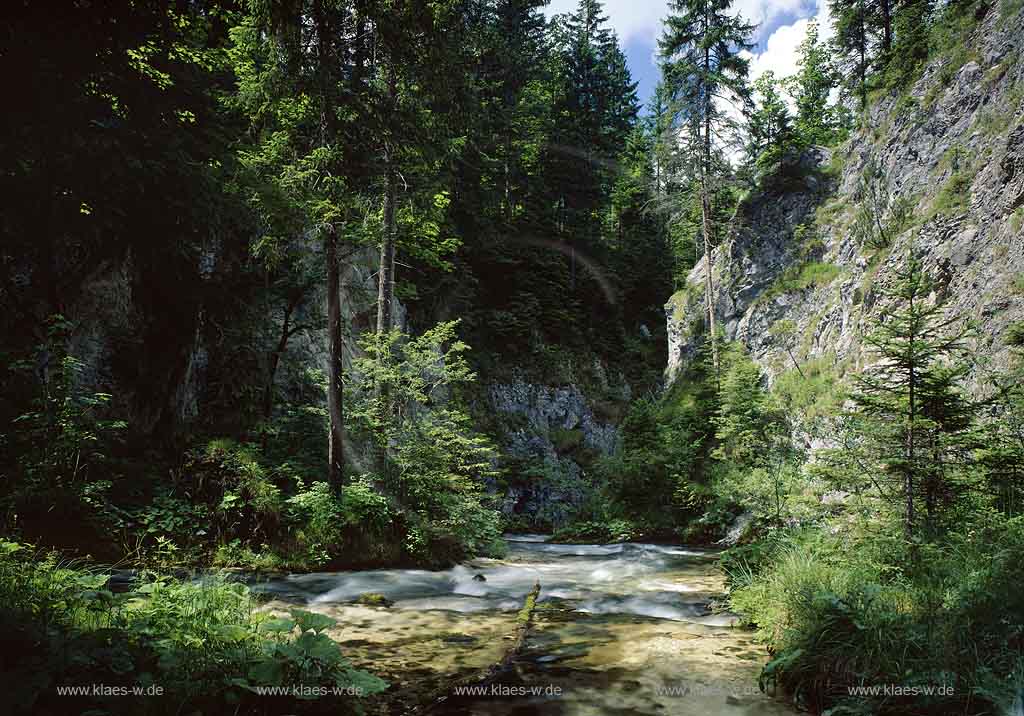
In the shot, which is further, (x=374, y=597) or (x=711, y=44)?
(x=711, y=44)

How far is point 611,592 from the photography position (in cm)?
902

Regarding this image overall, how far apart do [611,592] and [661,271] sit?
109ft

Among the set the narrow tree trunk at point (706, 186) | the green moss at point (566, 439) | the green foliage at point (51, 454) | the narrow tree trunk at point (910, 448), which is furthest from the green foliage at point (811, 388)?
the green foliage at point (51, 454)

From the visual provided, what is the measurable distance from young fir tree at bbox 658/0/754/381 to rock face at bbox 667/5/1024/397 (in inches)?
82.9

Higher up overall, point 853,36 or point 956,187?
point 853,36

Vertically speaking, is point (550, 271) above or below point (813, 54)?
below

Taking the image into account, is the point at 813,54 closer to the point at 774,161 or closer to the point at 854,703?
the point at 774,161

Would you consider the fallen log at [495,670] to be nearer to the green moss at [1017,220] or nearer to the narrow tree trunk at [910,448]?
the narrow tree trunk at [910,448]

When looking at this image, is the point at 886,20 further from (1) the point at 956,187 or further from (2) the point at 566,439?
(2) the point at 566,439

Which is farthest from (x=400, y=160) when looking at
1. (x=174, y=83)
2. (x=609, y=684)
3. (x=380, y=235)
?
(x=609, y=684)

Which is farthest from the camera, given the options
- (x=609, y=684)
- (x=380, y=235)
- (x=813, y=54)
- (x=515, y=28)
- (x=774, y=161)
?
(x=515, y=28)

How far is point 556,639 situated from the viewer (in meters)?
6.20

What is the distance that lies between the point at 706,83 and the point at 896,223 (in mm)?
13090

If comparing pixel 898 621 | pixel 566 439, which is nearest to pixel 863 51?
pixel 566 439
